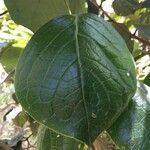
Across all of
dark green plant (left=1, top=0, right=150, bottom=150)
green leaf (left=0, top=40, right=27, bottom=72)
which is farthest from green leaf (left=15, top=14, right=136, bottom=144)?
green leaf (left=0, top=40, right=27, bottom=72)

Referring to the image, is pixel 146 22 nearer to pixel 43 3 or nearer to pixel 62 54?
pixel 43 3

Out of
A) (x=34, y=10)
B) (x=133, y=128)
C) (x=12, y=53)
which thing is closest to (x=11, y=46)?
(x=12, y=53)

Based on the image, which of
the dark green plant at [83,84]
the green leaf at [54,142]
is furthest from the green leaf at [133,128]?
the green leaf at [54,142]

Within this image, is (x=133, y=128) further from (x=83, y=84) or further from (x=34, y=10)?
(x=34, y=10)

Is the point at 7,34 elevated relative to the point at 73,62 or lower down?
lower down

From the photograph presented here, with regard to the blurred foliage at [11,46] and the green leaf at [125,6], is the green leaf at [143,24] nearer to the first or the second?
the green leaf at [125,6]

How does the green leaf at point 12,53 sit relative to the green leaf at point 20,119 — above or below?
above

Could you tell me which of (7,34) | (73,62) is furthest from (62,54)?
(7,34)
